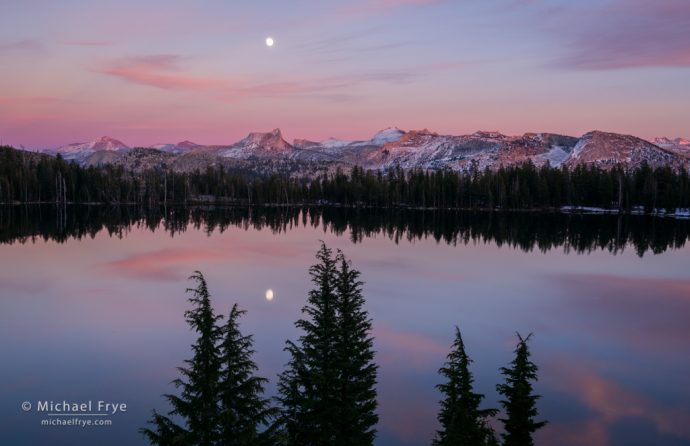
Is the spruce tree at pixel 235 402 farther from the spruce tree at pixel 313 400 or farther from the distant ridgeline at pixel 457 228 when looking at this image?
the distant ridgeline at pixel 457 228

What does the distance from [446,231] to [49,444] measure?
107 meters

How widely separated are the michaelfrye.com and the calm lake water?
45 cm

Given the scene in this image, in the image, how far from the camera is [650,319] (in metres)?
48.9

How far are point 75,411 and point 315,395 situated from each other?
55.8ft

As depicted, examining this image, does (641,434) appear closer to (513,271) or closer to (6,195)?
(513,271)

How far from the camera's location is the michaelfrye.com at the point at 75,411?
2695cm

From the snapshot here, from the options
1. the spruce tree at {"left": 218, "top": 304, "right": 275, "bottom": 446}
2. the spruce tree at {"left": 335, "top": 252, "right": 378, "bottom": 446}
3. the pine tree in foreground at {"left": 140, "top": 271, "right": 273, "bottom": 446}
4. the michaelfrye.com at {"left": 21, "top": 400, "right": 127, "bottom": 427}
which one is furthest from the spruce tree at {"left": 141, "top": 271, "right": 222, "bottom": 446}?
the michaelfrye.com at {"left": 21, "top": 400, "right": 127, "bottom": 427}

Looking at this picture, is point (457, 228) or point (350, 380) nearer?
point (350, 380)

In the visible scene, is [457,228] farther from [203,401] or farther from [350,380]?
[203,401]

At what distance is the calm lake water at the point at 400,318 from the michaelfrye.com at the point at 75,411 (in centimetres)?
45

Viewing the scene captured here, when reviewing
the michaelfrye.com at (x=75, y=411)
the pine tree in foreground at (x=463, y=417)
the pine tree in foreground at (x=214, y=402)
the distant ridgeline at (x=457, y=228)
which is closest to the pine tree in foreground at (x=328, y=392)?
the pine tree in foreground at (x=214, y=402)

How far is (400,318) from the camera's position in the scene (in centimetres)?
4734

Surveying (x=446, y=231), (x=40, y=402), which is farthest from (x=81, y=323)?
(x=446, y=231)

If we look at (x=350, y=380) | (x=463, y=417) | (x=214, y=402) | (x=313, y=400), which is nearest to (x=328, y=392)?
(x=313, y=400)
